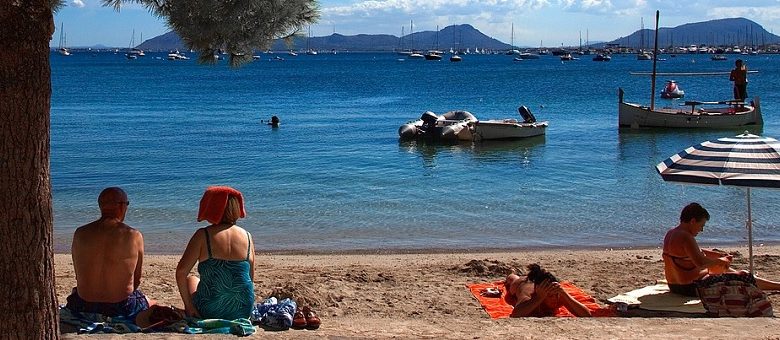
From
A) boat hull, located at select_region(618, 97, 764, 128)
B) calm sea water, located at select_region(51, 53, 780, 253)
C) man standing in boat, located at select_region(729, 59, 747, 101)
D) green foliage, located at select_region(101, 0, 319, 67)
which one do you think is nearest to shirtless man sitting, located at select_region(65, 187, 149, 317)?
green foliage, located at select_region(101, 0, 319, 67)

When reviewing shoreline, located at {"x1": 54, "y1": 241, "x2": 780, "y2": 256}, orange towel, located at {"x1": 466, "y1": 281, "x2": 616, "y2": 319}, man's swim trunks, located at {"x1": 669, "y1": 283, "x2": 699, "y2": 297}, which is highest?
man's swim trunks, located at {"x1": 669, "y1": 283, "x2": 699, "y2": 297}

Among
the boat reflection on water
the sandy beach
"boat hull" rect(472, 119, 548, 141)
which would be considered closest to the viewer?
the sandy beach

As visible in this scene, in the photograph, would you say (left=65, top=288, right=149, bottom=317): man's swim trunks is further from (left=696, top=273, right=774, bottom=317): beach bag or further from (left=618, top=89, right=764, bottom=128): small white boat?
(left=618, top=89, right=764, bottom=128): small white boat

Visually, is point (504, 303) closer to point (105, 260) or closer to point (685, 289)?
point (685, 289)

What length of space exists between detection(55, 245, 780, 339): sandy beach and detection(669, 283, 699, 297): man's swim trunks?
93 centimetres

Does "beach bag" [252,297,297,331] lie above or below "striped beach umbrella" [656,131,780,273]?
below

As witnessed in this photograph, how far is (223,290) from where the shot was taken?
6.89 meters

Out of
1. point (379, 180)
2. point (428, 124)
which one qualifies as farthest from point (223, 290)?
point (428, 124)

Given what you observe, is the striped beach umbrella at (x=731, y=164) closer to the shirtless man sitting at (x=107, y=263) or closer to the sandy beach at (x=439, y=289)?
the sandy beach at (x=439, y=289)

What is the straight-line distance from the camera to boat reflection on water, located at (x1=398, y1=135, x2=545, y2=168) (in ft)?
90.0

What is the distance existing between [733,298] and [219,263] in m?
4.59

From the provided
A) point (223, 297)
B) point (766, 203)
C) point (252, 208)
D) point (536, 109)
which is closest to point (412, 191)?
point (252, 208)

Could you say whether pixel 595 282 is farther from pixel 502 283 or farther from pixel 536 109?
pixel 536 109

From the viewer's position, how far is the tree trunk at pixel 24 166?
4703 millimetres
